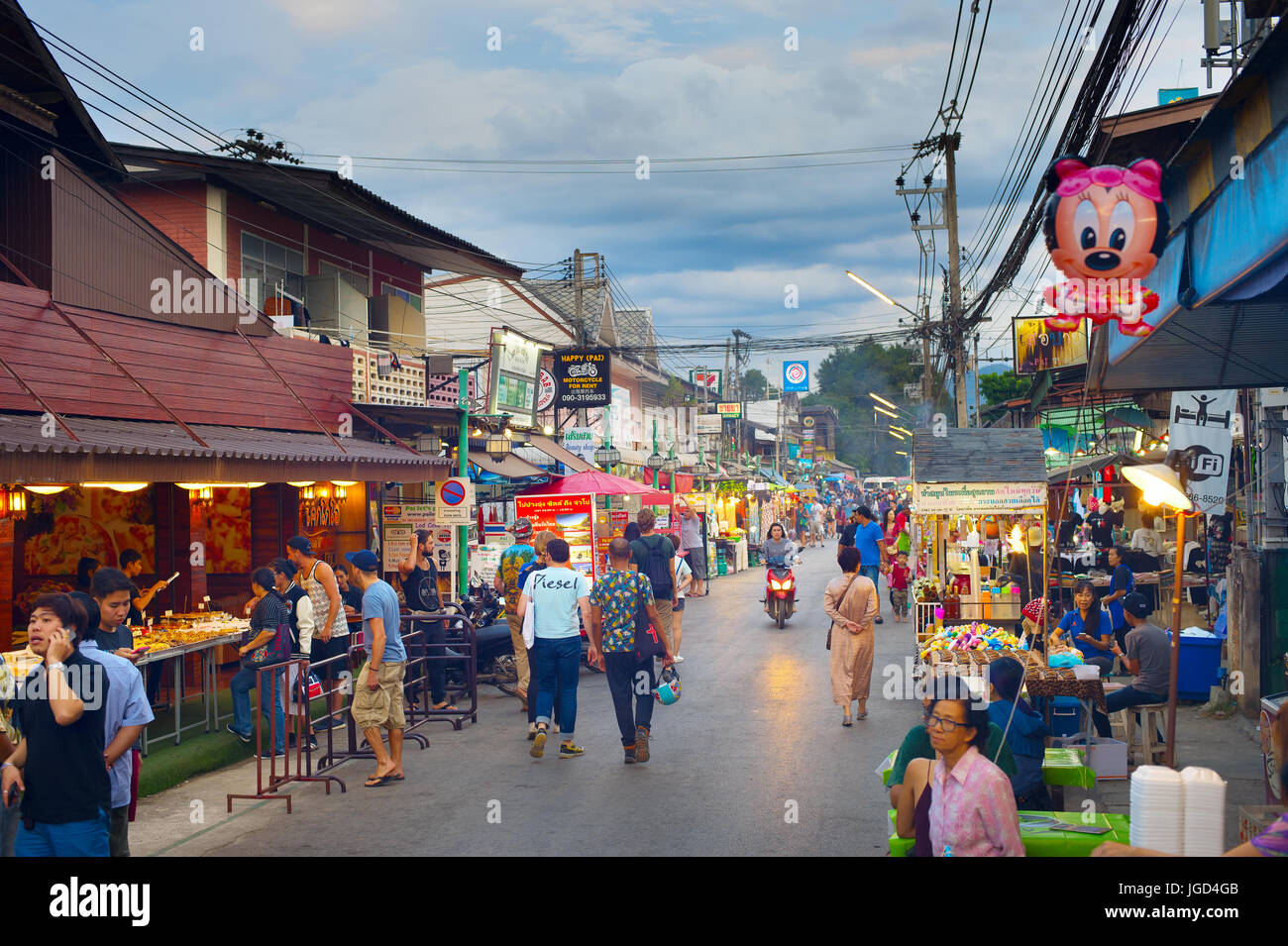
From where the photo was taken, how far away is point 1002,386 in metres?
37.8

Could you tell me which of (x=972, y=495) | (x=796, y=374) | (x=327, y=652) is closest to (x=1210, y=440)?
(x=972, y=495)

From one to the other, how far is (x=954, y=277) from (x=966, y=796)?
2165 cm

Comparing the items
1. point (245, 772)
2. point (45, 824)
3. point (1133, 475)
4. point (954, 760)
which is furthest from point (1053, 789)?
point (245, 772)

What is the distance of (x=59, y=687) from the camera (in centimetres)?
477

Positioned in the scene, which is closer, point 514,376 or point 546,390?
point 514,376

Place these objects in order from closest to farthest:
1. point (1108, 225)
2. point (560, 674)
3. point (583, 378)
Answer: point (1108, 225) < point (560, 674) < point (583, 378)

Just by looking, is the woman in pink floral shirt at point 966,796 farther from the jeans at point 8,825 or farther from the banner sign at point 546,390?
the banner sign at point 546,390

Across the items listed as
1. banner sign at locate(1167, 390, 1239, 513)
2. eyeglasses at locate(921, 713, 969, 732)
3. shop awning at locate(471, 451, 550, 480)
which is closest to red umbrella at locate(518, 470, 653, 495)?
shop awning at locate(471, 451, 550, 480)

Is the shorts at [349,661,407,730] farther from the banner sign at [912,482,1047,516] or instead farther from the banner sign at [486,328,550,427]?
the banner sign at [486,328,550,427]

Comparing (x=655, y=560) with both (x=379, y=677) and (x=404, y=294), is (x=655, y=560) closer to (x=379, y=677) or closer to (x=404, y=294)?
(x=379, y=677)

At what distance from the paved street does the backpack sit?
2331mm

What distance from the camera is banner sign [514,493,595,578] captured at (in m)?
17.5

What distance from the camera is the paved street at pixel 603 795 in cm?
705

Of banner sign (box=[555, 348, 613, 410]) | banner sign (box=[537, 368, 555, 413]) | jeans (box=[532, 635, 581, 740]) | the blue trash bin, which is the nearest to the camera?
jeans (box=[532, 635, 581, 740])
